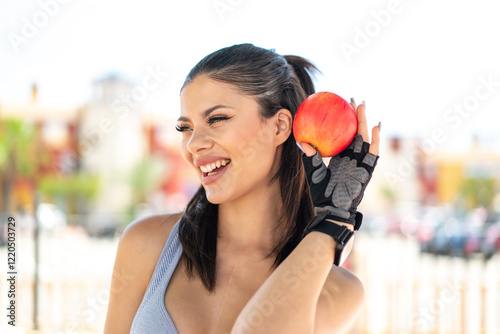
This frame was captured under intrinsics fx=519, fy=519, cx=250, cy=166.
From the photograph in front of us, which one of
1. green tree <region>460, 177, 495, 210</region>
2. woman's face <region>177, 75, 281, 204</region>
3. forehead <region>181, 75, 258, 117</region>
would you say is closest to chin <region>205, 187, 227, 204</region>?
woman's face <region>177, 75, 281, 204</region>

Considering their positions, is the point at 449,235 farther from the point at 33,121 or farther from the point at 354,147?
the point at 33,121

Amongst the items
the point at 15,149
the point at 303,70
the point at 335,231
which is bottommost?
the point at 15,149

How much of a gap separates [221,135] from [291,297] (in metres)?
0.48

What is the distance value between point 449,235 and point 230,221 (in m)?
14.1

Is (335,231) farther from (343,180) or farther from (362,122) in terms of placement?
(362,122)

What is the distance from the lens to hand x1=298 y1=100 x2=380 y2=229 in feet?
4.57

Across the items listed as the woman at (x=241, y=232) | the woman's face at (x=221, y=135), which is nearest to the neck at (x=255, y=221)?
the woman at (x=241, y=232)

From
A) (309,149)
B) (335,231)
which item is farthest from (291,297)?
(309,149)

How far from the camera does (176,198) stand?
38062mm

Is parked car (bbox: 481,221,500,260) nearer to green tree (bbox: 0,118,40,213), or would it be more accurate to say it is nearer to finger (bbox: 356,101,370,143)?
finger (bbox: 356,101,370,143)

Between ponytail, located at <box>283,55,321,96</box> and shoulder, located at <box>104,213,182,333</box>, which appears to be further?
ponytail, located at <box>283,55,321,96</box>

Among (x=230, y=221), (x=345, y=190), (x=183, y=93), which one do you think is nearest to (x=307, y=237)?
(x=345, y=190)

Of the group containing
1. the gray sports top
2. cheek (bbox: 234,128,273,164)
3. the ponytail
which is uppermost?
the ponytail

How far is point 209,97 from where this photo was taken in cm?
148
